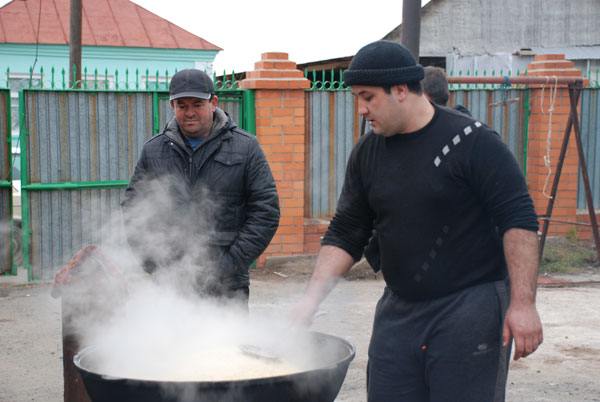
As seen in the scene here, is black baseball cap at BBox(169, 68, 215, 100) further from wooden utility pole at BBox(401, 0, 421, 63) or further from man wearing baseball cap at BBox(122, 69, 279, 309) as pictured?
wooden utility pole at BBox(401, 0, 421, 63)

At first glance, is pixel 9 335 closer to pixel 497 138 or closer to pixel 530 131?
pixel 497 138

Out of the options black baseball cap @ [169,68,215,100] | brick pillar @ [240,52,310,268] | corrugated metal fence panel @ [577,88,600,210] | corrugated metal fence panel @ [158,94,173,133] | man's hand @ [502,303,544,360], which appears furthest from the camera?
corrugated metal fence panel @ [577,88,600,210]

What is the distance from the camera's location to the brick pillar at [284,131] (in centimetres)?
852

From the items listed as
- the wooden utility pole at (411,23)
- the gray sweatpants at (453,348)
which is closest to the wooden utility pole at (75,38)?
the wooden utility pole at (411,23)

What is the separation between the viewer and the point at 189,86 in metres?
3.78

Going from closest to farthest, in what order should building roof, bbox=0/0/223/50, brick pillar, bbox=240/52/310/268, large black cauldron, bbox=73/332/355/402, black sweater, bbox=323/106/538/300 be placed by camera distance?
large black cauldron, bbox=73/332/355/402 < black sweater, bbox=323/106/538/300 < brick pillar, bbox=240/52/310/268 < building roof, bbox=0/0/223/50

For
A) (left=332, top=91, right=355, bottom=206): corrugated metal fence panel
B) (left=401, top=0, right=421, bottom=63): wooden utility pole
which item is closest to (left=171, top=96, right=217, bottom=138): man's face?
(left=401, top=0, right=421, bottom=63): wooden utility pole

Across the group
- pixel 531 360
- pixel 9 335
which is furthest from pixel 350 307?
pixel 9 335

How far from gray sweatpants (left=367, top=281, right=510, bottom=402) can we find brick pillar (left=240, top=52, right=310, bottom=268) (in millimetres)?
5815

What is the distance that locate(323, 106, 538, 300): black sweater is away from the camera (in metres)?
2.63

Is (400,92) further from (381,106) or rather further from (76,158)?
(76,158)

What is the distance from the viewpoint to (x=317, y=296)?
305cm

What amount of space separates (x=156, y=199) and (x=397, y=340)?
5.48ft

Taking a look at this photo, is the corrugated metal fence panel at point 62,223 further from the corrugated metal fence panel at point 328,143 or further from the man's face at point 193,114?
the man's face at point 193,114
